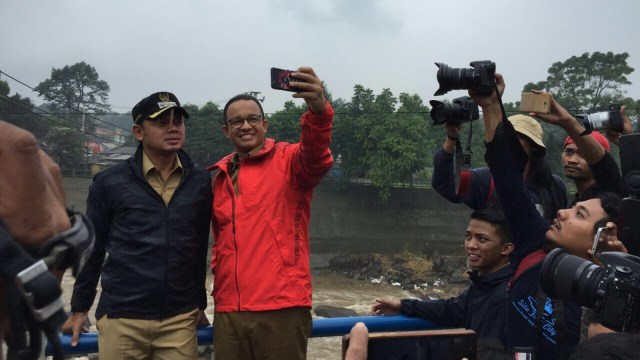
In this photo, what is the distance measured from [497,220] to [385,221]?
81.5 ft

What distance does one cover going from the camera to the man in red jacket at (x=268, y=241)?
7.70 ft

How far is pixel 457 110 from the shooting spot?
2559mm

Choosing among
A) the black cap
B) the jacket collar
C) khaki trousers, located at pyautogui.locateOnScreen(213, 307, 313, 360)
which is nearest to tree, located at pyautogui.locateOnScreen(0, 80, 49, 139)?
the black cap

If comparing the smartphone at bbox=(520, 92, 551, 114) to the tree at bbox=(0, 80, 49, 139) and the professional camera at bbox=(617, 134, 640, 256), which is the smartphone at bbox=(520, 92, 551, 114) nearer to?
the professional camera at bbox=(617, 134, 640, 256)

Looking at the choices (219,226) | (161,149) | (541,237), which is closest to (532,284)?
(541,237)

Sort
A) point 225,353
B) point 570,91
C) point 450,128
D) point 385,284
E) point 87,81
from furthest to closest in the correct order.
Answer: point 87,81 < point 570,91 < point 385,284 < point 450,128 < point 225,353

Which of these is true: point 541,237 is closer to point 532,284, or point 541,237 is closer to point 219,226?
point 532,284

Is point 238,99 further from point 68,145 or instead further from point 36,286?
point 68,145

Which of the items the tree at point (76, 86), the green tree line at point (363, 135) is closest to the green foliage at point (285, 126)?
the green tree line at point (363, 135)

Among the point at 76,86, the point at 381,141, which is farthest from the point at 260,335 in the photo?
the point at 76,86

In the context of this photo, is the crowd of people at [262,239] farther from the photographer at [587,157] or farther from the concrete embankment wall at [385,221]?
the concrete embankment wall at [385,221]

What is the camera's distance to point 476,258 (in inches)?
100

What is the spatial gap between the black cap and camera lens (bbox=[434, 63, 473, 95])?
135 centimetres

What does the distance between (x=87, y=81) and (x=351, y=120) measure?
30.8m
